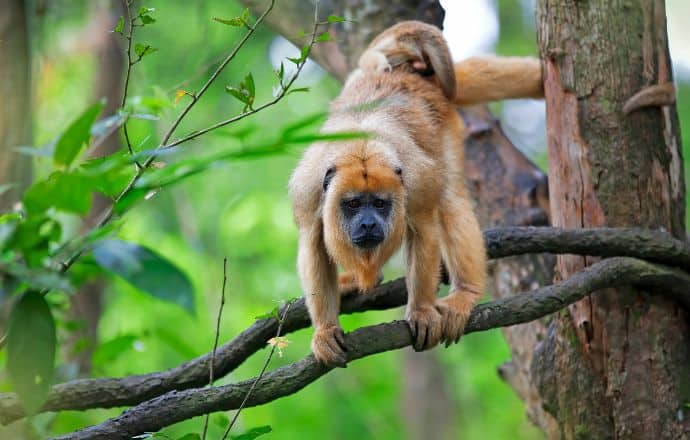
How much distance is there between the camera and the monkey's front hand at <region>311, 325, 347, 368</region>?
3.19 metres

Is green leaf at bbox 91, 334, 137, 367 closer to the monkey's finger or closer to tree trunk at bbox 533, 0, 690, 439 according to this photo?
the monkey's finger

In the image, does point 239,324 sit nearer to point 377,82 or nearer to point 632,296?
point 377,82

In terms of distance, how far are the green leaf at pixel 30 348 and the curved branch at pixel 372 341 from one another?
0.97 m

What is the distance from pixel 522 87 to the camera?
4.39 metres

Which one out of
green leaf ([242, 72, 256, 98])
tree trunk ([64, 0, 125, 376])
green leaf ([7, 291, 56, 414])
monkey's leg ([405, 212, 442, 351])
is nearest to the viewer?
green leaf ([7, 291, 56, 414])

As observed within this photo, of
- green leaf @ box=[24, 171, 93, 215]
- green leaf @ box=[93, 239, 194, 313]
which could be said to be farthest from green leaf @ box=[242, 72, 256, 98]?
green leaf @ box=[24, 171, 93, 215]

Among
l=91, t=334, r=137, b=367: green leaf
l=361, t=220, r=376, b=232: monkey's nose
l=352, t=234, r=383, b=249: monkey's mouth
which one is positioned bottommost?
l=91, t=334, r=137, b=367: green leaf

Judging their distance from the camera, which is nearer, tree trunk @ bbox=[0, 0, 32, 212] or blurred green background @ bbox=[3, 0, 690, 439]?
tree trunk @ bbox=[0, 0, 32, 212]

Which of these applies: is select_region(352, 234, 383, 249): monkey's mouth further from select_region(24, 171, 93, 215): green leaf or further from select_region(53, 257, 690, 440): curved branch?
select_region(24, 171, 93, 215): green leaf

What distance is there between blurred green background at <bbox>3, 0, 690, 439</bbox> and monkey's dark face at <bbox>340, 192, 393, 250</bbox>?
405 cm

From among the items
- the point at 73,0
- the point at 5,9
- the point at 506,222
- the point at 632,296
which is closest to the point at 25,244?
the point at 5,9

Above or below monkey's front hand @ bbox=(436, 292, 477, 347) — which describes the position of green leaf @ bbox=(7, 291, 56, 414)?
below

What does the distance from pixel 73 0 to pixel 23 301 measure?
6.90 m

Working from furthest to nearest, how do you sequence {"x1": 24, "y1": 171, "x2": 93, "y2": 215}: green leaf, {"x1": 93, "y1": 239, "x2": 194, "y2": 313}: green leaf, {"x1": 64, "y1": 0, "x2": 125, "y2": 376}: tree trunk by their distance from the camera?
1. {"x1": 64, "y1": 0, "x2": 125, "y2": 376}: tree trunk
2. {"x1": 93, "y1": 239, "x2": 194, "y2": 313}: green leaf
3. {"x1": 24, "y1": 171, "x2": 93, "y2": 215}: green leaf
